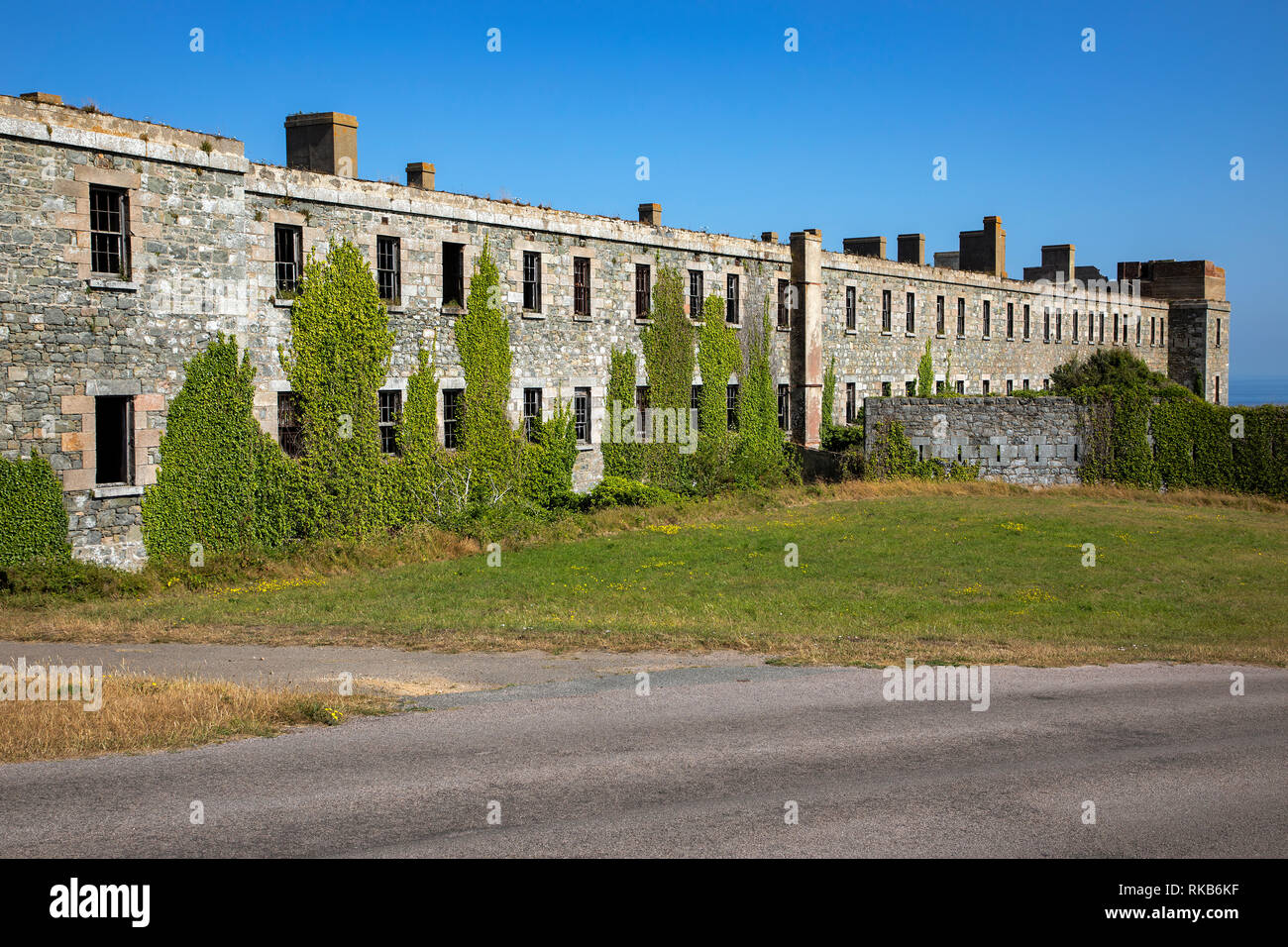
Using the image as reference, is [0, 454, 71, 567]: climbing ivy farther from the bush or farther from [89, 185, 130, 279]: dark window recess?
the bush

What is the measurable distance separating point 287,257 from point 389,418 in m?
4.52

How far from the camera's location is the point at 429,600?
19.2m

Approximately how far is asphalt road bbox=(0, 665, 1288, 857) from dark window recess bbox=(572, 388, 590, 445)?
21.0 m

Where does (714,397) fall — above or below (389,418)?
above

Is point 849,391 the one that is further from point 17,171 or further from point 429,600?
point 17,171

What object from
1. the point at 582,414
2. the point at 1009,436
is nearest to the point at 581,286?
the point at 582,414

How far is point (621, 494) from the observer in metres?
32.2

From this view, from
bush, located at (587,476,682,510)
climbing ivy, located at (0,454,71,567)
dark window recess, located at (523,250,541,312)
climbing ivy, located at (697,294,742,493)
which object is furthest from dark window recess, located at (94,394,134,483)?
climbing ivy, located at (697,294,742,493)

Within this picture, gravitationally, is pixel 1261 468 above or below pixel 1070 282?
below

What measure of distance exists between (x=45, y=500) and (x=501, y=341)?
41.4 ft

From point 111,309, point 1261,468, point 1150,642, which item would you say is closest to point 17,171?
point 111,309

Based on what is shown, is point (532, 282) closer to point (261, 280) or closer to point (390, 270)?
point (390, 270)

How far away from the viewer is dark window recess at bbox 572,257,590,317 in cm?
3256
